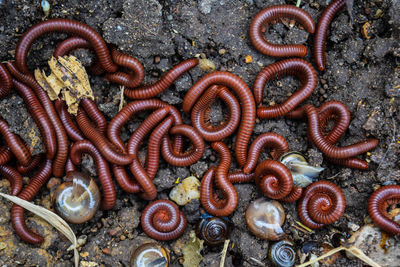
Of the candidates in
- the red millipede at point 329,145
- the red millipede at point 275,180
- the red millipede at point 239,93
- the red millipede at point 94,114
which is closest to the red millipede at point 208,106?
the red millipede at point 239,93

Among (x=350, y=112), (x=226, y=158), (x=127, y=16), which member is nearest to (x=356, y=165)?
(x=350, y=112)

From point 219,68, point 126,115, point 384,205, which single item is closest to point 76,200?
point 126,115

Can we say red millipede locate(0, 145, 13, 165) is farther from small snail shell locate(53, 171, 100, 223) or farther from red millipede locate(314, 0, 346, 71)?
red millipede locate(314, 0, 346, 71)

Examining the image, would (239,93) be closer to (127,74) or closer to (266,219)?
(127,74)

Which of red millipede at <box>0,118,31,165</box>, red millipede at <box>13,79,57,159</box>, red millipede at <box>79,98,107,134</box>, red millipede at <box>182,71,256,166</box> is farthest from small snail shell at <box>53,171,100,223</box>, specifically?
red millipede at <box>182,71,256,166</box>

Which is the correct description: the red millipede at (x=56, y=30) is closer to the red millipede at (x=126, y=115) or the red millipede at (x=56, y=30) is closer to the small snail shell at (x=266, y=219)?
the red millipede at (x=126, y=115)

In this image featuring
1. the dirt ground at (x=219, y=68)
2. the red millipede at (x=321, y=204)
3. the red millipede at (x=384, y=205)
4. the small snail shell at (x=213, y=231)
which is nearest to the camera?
the red millipede at (x=384, y=205)
